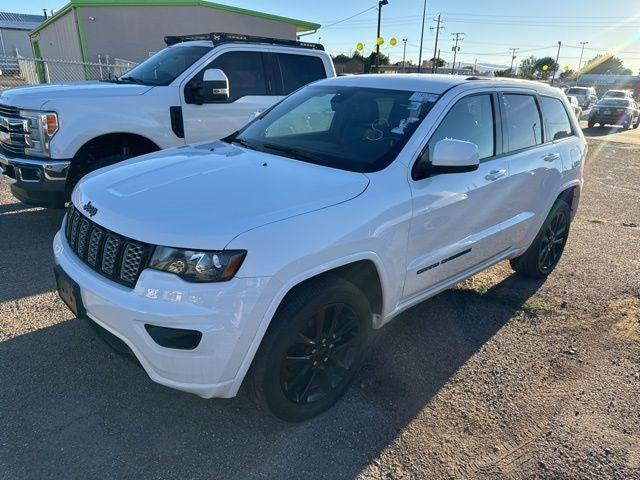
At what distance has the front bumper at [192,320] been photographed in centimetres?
208

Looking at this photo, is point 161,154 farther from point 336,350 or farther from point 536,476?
point 536,476

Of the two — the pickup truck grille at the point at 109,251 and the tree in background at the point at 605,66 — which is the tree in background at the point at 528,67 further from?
the pickup truck grille at the point at 109,251

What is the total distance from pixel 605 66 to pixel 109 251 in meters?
118

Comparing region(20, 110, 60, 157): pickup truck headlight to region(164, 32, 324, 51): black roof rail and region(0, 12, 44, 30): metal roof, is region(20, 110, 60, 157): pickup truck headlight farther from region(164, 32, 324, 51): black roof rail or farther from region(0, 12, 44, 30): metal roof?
region(0, 12, 44, 30): metal roof

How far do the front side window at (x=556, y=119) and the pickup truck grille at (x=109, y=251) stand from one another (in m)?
3.73

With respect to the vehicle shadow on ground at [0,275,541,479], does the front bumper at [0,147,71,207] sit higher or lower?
higher

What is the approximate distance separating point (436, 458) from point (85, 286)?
198cm

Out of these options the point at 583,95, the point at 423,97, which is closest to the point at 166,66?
the point at 423,97

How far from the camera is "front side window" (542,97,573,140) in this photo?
436cm

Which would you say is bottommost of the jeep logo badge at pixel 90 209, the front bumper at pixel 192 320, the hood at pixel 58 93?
the front bumper at pixel 192 320

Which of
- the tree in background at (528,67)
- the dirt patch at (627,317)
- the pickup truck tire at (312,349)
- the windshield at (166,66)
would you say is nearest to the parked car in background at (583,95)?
the dirt patch at (627,317)

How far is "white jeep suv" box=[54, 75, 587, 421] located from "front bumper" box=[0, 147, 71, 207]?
1.96m

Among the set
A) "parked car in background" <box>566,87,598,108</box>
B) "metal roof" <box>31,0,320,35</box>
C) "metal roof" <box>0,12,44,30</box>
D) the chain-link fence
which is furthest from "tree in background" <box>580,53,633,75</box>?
the chain-link fence

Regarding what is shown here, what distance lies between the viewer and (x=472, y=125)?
11.3 feet
